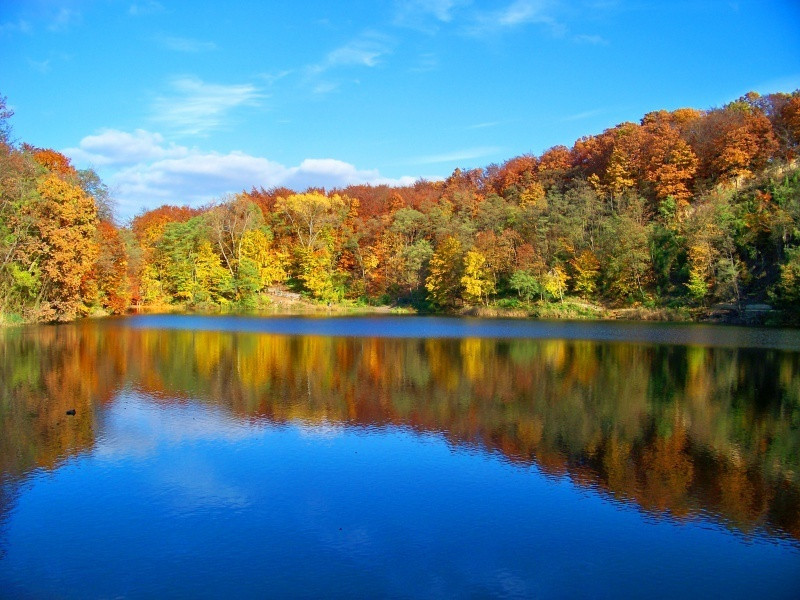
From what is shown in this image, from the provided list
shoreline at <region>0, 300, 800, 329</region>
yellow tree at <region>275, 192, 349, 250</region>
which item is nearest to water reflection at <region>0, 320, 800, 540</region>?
shoreline at <region>0, 300, 800, 329</region>

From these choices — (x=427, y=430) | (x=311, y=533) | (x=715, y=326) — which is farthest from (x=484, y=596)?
(x=715, y=326)

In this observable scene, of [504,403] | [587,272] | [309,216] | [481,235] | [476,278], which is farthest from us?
[309,216]

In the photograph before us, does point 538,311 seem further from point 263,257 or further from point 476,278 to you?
point 263,257

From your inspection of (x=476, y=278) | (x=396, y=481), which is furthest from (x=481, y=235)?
(x=396, y=481)

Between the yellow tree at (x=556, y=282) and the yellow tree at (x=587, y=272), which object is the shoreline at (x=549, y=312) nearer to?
the yellow tree at (x=556, y=282)

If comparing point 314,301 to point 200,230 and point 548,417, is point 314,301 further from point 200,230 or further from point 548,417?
point 548,417

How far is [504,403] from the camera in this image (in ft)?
50.7

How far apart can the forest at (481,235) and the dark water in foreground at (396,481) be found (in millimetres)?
19016

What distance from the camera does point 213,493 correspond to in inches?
359

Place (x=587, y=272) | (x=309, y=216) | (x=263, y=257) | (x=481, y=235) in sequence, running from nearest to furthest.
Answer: (x=587, y=272) → (x=481, y=235) → (x=263, y=257) → (x=309, y=216)

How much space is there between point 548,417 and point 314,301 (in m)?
49.4

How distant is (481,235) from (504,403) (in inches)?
1602

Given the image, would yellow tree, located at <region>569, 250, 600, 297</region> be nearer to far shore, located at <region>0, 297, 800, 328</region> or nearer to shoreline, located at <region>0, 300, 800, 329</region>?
far shore, located at <region>0, 297, 800, 328</region>

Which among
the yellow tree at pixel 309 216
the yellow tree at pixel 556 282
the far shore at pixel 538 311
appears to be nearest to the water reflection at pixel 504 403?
the far shore at pixel 538 311
